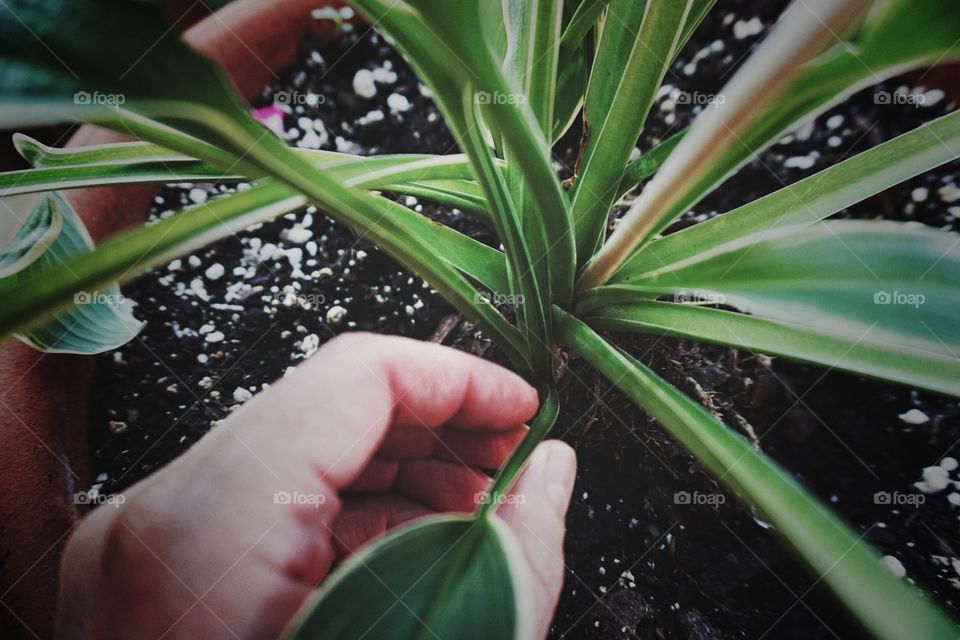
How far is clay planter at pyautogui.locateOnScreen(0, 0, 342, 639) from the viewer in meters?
0.48

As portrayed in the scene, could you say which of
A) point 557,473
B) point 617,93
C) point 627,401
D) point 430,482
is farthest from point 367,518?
point 617,93

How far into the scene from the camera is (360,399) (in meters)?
0.40

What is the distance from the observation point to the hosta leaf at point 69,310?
476 millimetres

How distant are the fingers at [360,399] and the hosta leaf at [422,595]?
99mm

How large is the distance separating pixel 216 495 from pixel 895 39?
48 centimetres

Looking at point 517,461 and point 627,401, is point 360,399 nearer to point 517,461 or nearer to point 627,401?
point 517,461

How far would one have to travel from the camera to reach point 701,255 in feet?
1.29

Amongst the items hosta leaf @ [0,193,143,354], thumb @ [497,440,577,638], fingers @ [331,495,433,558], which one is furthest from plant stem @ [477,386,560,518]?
hosta leaf @ [0,193,143,354]

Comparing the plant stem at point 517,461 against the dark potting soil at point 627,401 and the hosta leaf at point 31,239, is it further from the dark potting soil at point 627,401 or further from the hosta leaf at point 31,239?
the hosta leaf at point 31,239

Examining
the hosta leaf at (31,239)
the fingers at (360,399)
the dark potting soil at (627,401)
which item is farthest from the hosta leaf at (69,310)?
the fingers at (360,399)

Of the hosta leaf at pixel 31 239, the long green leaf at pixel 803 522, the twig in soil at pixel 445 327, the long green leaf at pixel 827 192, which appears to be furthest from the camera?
the twig in soil at pixel 445 327

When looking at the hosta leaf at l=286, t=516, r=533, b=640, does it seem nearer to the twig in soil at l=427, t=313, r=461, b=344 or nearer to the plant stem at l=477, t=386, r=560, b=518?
the plant stem at l=477, t=386, r=560, b=518

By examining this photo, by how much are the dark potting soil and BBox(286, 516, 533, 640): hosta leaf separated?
0.75ft

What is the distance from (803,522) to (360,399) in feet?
0.97
